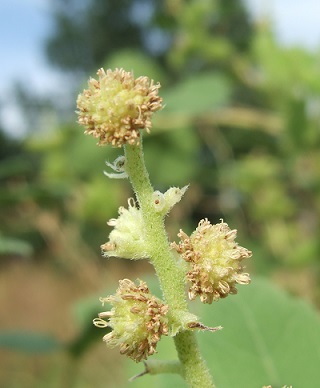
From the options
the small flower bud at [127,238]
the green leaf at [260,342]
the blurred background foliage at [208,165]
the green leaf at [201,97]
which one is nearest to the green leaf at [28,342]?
the blurred background foliage at [208,165]

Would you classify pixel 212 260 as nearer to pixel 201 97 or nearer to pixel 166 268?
pixel 166 268

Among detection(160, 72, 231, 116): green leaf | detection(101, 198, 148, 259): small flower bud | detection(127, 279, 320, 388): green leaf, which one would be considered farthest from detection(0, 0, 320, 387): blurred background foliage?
detection(101, 198, 148, 259): small flower bud

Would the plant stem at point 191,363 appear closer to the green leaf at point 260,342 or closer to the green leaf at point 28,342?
the green leaf at point 260,342

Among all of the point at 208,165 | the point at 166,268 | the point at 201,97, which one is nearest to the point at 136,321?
the point at 166,268

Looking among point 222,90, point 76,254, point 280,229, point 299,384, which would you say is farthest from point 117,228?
point 76,254

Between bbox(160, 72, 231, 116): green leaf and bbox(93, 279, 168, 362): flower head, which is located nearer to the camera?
bbox(93, 279, 168, 362): flower head

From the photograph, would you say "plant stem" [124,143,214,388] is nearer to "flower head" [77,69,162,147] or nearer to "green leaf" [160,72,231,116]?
"flower head" [77,69,162,147]
